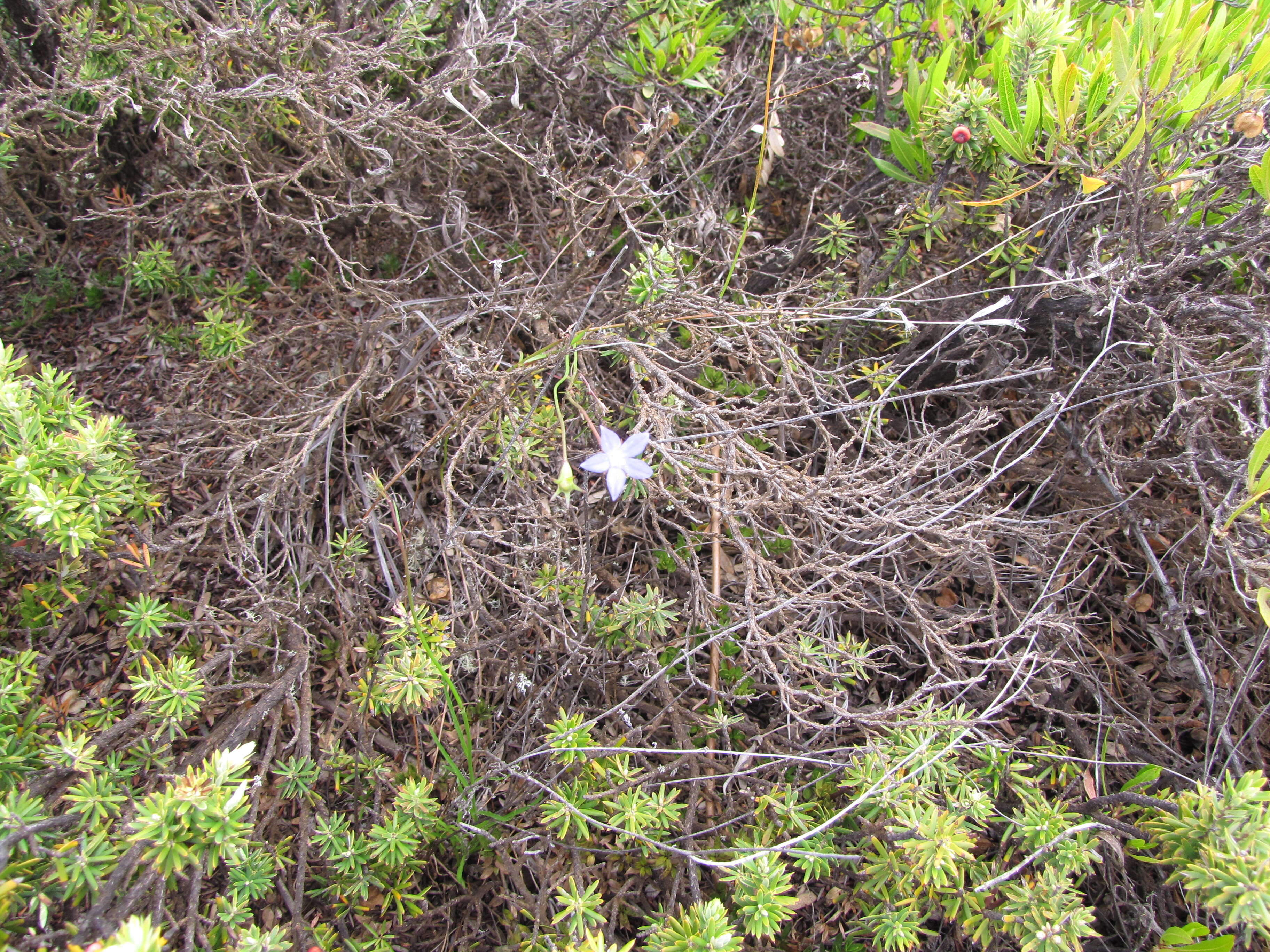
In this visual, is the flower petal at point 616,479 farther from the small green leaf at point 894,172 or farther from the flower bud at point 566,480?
the small green leaf at point 894,172

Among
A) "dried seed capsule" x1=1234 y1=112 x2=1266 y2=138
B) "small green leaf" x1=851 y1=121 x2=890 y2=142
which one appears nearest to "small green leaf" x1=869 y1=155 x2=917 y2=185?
"small green leaf" x1=851 y1=121 x2=890 y2=142

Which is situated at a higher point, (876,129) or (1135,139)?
(1135,139)

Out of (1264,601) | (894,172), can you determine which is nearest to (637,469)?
(1264,601)

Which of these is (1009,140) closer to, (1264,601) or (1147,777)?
(1264,601)

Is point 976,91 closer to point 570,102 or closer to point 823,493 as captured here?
point 823,493

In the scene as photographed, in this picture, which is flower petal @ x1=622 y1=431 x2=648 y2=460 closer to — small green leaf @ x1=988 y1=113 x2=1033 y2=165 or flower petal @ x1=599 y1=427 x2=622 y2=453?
flower petal @ x1=599 y1=427 x2=622 y2=453

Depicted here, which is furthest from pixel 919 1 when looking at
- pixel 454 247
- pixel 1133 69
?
pixel 454 247
